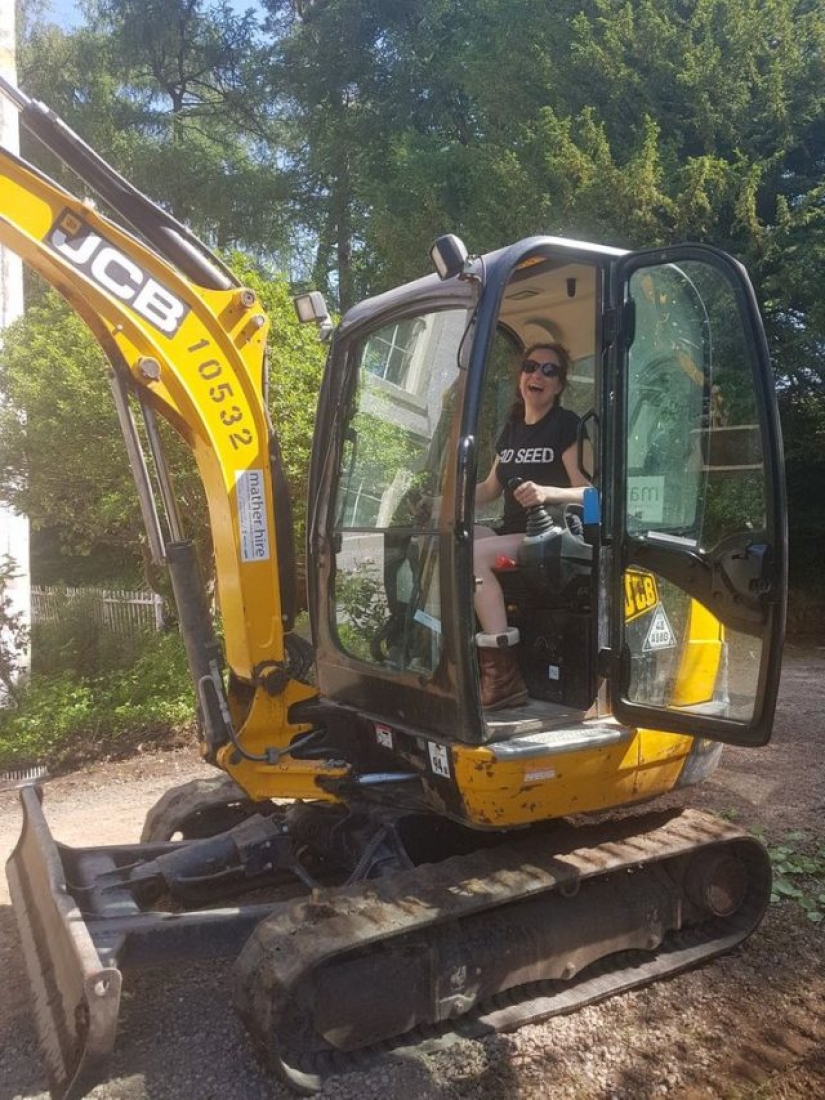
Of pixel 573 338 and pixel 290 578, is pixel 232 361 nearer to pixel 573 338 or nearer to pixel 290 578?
pixel 290 578

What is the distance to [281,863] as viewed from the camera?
367cm

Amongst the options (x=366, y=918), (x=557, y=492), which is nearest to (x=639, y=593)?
(x=557, y=492)

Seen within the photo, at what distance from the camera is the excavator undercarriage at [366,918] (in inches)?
115

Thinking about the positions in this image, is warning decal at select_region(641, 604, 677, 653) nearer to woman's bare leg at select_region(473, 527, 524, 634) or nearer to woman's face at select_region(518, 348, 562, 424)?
woman's bare leg at select_region(473, 527, 524, 634)

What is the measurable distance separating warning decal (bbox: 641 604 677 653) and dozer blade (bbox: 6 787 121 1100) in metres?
2.04

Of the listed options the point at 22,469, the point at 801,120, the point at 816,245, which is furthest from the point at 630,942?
the point at 801,120

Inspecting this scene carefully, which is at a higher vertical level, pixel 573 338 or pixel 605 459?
pixel 573 338

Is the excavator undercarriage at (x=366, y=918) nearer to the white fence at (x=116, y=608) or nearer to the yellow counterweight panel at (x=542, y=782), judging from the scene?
the yellow counterweight panel at (x=542, y=782)

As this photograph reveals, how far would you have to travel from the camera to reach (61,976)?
2941 millimetres

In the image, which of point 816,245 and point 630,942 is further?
point 816,245

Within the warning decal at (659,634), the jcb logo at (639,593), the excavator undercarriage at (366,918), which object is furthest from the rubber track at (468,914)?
the jcb logo at (639,593)

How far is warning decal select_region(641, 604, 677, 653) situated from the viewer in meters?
3.48

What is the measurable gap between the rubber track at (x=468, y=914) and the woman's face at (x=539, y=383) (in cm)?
172

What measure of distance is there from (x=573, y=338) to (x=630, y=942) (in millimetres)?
2515
